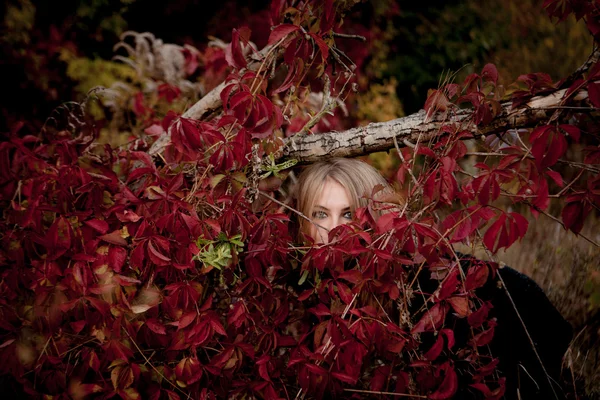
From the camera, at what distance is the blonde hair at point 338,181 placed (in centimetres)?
191

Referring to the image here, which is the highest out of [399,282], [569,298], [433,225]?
[433,225]

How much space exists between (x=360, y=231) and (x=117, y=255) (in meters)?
0.79

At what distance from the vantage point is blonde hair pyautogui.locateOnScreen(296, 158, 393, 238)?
191 centimetres

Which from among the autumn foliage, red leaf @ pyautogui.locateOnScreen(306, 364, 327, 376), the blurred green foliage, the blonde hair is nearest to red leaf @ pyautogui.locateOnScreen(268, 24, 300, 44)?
the autumn foliage

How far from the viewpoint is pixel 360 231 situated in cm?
133

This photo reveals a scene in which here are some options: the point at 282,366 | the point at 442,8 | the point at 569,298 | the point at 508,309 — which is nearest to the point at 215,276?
the point at 282,366

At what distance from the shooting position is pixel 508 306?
2033 mm

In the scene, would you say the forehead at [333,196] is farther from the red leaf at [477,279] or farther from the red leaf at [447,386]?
the red leaf at [447,386]

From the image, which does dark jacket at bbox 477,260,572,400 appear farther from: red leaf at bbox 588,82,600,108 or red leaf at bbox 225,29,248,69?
red leaf at bbox 225,29,248,69

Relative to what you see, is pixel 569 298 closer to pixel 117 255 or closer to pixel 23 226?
pixel 117 255

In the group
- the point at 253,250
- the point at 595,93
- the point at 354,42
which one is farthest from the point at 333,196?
the point at 354,42

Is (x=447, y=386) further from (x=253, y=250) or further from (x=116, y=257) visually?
(x=116, y=257)

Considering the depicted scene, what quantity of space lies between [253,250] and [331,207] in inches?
22.6

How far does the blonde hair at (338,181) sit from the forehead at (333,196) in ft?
0.03
